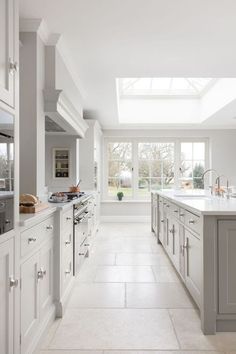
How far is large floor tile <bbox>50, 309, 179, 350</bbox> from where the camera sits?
1952mm

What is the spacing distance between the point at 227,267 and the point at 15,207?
1.47 m

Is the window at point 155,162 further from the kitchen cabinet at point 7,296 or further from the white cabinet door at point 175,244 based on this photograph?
the kitchen cabinet at point 7,296

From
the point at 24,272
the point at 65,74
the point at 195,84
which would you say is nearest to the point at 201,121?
the point at 195,84

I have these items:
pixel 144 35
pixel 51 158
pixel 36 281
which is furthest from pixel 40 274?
pixel 51 158

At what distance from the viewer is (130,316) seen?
2367 mm

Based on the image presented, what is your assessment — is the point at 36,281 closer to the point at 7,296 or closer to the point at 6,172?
the point at 7,296

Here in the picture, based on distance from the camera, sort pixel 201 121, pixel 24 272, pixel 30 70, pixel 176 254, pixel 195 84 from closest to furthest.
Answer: pixel 24 272 → pixel 30 70 → pixel 176 254 → pixel 195 84 → pixel 201 121

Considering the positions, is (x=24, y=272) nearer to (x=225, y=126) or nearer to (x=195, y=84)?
(x=195, y=84)

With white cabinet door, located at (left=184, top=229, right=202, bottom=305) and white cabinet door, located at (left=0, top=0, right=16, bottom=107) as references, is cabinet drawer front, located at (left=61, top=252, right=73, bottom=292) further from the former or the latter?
white cabinet door, located at (left=0, top=0, right=16, bottom=107)

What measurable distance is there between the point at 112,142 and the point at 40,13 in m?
5.24

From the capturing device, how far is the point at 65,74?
3576mm

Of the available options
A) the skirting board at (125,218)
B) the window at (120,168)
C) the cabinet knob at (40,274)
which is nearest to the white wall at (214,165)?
the skirting board at (125,218)

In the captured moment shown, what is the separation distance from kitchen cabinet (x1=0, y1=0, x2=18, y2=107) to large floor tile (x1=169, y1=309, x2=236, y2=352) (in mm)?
1822

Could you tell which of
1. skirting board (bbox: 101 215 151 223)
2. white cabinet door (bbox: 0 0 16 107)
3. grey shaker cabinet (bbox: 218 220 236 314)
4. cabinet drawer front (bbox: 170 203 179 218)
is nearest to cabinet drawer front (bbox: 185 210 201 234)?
grey shaker cabinet (bbox: 218 220 236 314)
